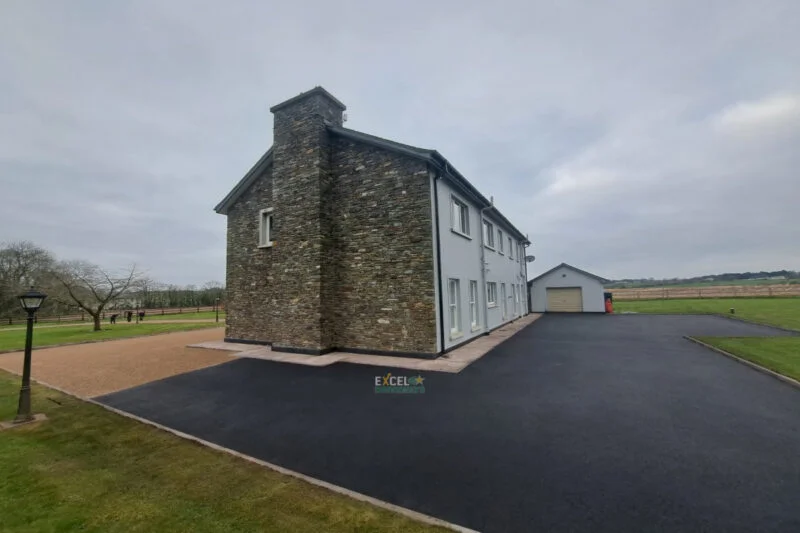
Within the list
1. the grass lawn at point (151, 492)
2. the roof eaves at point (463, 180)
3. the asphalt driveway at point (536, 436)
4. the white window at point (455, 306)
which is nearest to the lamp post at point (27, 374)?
the grass lawn at point (151, 492)

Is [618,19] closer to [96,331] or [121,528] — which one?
[121,528]

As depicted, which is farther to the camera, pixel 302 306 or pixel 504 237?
pixel 504 237

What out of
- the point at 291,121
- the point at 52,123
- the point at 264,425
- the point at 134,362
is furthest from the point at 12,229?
the point at 264,425

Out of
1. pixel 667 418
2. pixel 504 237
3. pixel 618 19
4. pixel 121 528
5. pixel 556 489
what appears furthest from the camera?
pixel 504 237

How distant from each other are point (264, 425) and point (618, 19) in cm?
1280

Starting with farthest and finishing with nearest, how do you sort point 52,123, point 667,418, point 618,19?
point 52,123
point 618,19
point 667,418

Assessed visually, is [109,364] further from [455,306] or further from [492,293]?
[492,293]

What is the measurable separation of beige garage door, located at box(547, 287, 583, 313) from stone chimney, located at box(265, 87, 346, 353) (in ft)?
78.1

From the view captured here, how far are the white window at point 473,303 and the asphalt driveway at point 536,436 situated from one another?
14.3ft

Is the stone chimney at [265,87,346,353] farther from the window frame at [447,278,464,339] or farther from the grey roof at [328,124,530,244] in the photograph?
the window frame at [447,278,464,339]

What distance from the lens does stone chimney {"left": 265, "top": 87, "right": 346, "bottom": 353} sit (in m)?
10.8

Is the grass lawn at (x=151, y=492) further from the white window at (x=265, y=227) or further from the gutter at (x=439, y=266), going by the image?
the white window at (x=265, y=227)

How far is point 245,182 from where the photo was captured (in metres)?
13.8

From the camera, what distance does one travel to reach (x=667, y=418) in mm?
5023
